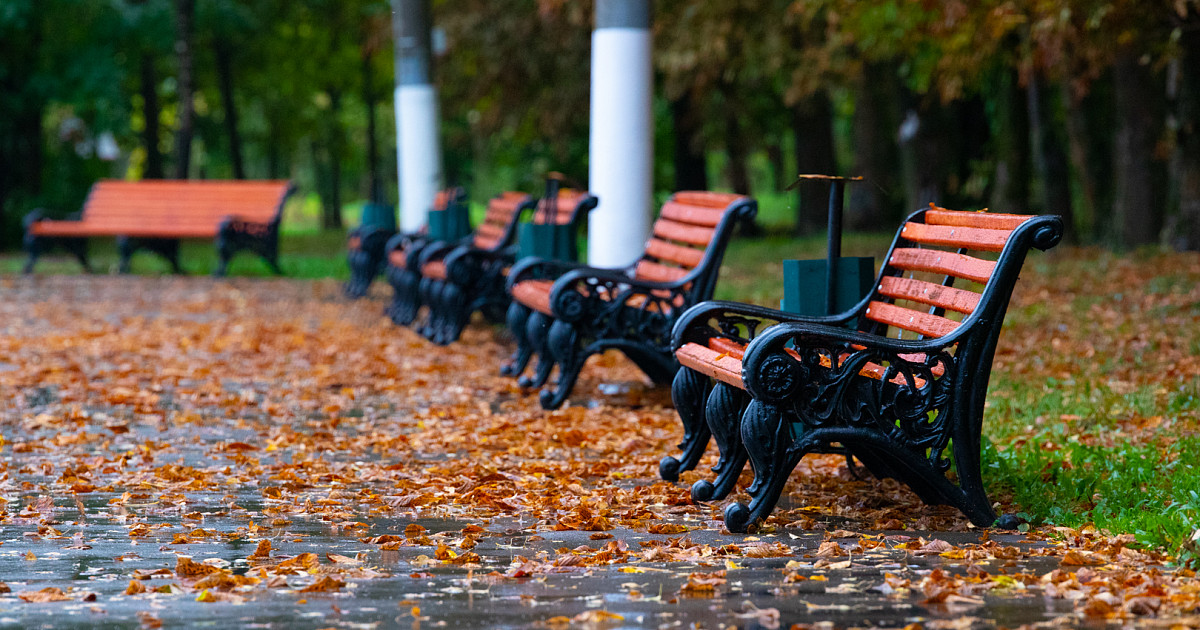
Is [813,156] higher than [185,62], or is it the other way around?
[185,62]

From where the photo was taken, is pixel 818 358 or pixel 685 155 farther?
pixel 685 155

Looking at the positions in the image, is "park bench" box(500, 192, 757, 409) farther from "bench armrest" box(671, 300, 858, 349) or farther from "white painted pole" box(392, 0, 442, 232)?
"white painted pole" box(392, 0, 442, 232)

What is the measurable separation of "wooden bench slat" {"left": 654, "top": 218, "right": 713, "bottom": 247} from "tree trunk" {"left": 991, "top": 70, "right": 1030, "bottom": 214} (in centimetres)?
1245

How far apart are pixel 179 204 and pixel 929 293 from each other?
16293 millimetres

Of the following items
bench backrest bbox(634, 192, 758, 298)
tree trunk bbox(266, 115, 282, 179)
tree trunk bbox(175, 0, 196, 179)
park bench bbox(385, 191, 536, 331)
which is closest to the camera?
bench backrest bbox(634, 192, 758, 298)

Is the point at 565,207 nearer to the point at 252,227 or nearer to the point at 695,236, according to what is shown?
the point at 695,236

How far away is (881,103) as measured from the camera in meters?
29.3

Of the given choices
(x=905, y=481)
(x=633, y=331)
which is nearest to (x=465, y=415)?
(x=633, y=331)

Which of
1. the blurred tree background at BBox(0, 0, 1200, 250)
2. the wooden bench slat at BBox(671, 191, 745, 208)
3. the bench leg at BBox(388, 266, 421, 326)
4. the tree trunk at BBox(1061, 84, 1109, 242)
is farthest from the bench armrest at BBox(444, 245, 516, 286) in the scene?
the tree trunk at BBox(1061, 84, 1109, 242)

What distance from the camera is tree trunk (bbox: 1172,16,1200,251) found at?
14.2 m

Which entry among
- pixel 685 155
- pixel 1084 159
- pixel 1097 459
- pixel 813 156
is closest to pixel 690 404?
pixel 1097 459

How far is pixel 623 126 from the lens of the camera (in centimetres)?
934

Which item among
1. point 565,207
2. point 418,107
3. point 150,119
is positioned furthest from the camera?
point 150,119

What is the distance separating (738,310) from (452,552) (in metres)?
1.61
